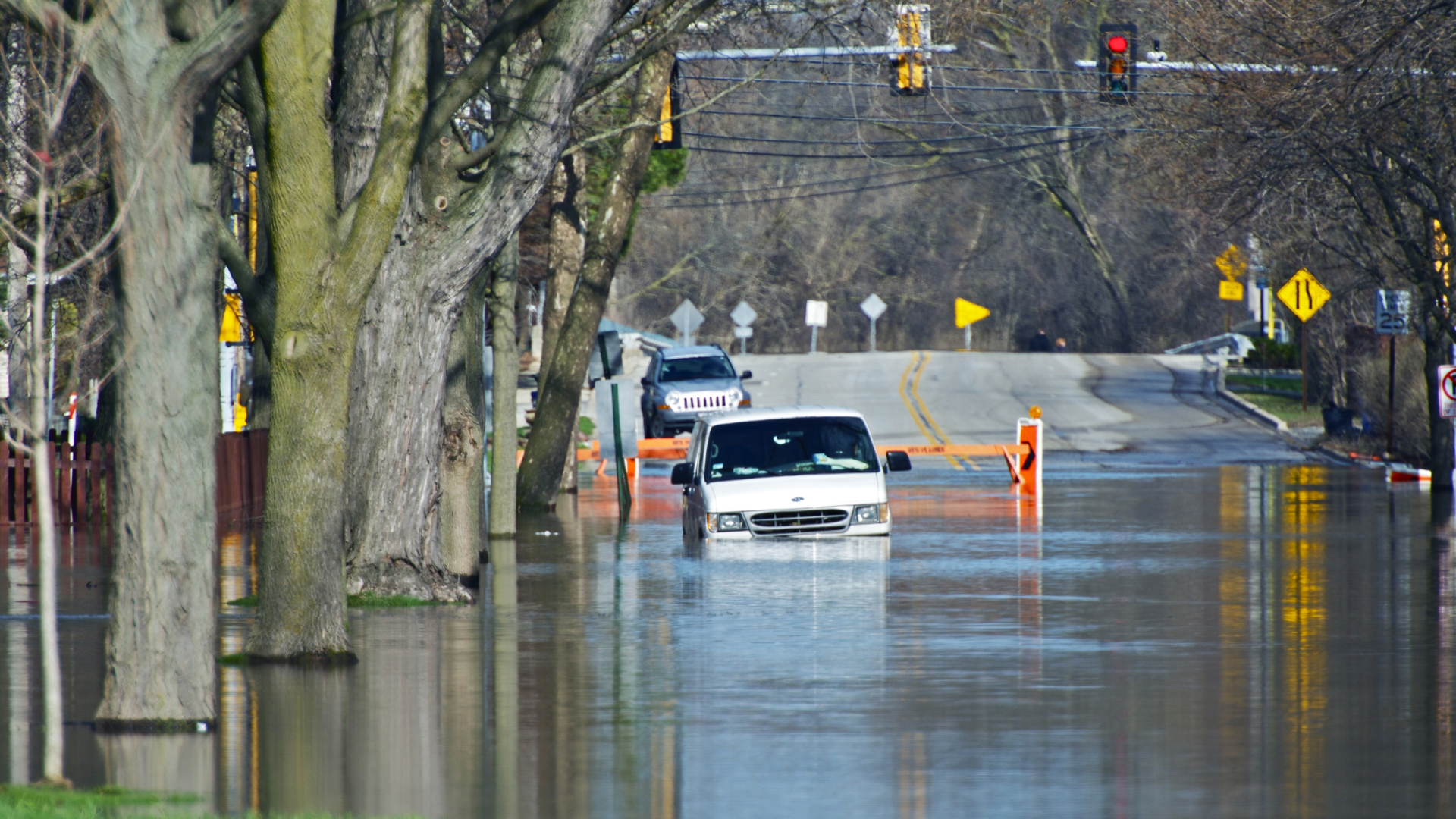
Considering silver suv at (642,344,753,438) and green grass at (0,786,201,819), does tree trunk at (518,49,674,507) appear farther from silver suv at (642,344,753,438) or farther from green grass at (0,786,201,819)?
green grass at (0,786,201,819)

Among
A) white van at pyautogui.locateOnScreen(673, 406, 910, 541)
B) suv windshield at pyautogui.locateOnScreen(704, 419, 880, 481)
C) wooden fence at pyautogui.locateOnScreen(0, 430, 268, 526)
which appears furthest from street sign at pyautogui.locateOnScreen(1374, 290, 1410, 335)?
wooden fence at pyautogui.locateOnScreen(0, 430, 268, 526)

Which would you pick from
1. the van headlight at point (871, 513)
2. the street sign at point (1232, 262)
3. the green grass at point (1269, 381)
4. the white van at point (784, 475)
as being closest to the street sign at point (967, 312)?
the street sign at point (1232, 262)

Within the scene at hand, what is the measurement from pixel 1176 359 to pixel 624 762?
5808 cm

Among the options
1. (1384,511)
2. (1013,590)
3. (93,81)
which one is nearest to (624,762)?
(93,81)

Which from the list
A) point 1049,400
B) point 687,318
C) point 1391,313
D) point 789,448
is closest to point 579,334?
point 789,448

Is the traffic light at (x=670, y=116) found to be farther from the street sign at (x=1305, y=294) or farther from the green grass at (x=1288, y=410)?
the green grass at (x=1288, y=410)

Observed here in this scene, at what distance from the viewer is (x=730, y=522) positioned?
18.4 m

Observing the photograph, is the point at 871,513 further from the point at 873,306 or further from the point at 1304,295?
the point at 873,306

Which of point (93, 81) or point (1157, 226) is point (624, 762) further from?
point (1157, 226)

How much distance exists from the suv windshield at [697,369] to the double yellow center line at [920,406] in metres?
4.57

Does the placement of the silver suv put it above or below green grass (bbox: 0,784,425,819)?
above

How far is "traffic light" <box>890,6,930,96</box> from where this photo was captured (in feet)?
83.2

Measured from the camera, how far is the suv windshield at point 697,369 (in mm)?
42031

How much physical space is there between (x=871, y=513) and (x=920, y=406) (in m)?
30.1
